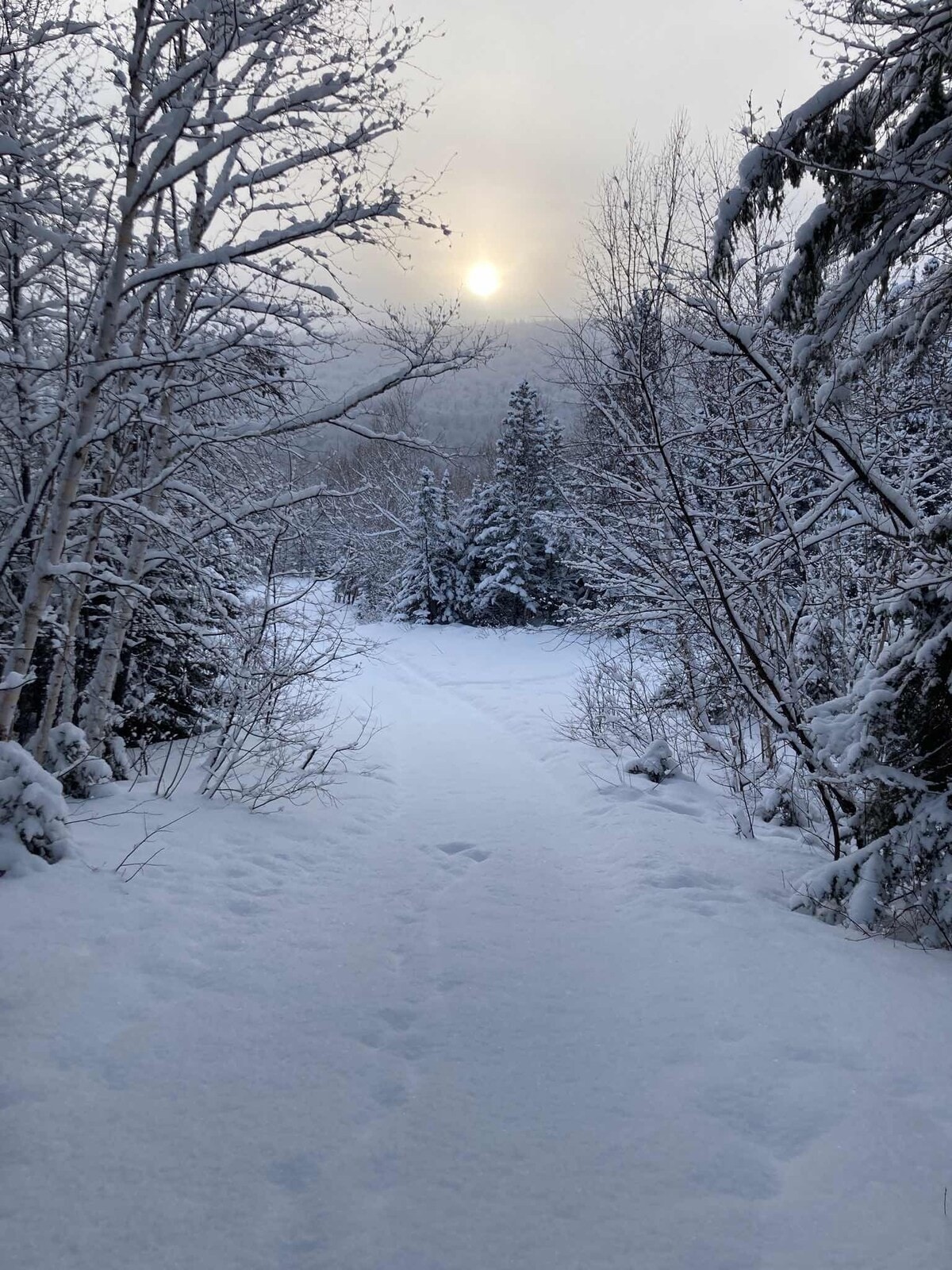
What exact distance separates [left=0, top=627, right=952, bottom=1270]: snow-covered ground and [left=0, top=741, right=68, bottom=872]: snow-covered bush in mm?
198

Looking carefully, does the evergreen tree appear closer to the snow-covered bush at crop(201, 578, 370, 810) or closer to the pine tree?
the pine tree

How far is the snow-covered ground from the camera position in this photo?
6.82ft

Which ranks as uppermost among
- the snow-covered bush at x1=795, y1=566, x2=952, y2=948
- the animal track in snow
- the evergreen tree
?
the evergreen tree

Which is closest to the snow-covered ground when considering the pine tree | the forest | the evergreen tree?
the forest

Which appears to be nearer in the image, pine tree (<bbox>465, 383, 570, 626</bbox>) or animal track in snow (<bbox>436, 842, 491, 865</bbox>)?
animal track in snow (<bbox>436, 842, 491, 865</bbox>)

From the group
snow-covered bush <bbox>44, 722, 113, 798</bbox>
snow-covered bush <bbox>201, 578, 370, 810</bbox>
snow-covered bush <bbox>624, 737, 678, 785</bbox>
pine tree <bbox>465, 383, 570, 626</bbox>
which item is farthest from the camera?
pine tree <bbox>465, 383, 570, 626</bbox>

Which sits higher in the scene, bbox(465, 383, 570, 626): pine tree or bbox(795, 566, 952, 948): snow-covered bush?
bbox(465, 383, 570, 626): pine tree

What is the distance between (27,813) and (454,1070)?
285cm

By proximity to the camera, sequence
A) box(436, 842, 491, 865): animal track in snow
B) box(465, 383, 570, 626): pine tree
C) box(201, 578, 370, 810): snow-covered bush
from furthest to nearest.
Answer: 1. box(465, 383, 570, 626): pine tree
2. box(201, 578, 370, 810): snow-covered bush
3. box(436, 842, 491, 865): animal track in snow

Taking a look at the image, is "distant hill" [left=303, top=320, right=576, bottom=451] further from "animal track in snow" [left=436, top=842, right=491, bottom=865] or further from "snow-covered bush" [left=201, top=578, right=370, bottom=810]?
"animal track in snow" [left=436, top=842, right=491, bottom=865]

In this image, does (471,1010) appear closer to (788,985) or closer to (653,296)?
(788,985)

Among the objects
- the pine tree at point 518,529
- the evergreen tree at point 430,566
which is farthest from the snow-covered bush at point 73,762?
the evergreen tree at point 430,566

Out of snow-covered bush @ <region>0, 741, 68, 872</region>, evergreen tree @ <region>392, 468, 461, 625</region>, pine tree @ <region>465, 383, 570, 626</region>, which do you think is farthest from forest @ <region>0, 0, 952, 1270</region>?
evergreen tree @ <region>392, 468, 461, 625</region>

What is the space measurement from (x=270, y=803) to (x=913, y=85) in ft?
24.5
